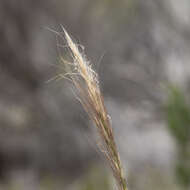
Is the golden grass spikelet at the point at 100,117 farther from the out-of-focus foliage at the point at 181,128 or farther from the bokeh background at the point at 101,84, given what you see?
the bokeh background at the point at 101,84

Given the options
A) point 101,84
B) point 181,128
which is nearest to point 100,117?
point 181,128

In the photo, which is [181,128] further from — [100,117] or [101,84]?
[100,117]

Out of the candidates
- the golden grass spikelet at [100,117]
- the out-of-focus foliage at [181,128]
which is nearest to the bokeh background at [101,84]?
the out-of-focus foliage at [181,128]

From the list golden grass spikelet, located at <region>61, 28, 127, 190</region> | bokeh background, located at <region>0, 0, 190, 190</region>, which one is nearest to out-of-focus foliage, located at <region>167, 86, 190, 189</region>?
bokeh background, located at <region>0, 0, 190, 190</region>

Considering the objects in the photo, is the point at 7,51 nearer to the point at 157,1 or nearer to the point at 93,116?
the point at 157,1

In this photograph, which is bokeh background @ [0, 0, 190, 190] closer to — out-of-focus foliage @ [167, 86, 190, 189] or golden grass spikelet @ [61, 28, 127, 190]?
out-of-focus foliage @ [167, 86, 190, 189]

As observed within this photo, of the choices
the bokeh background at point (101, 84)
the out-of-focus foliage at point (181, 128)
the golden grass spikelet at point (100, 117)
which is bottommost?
the golden grass spikelet at point (100, 117)
